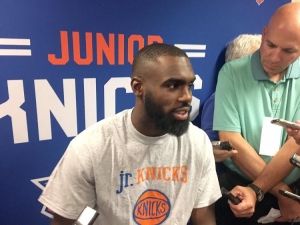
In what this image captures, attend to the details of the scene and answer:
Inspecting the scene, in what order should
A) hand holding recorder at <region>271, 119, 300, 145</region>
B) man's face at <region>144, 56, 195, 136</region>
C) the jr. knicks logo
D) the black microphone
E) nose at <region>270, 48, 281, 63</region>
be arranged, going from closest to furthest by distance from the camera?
the black microphone < man's face at <region>144, 56, 195, 136</region> < the jr. knicks logo < hand holding recorder at <region>271, 119, 300, 145</region> < nose at <region>270, 48, 281, 63</region>

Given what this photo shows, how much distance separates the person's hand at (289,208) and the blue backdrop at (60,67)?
2.87 feet

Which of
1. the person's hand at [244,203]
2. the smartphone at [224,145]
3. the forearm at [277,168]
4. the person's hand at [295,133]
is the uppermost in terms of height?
the person's hand at [295,133]

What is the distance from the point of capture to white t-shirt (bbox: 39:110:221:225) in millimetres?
929

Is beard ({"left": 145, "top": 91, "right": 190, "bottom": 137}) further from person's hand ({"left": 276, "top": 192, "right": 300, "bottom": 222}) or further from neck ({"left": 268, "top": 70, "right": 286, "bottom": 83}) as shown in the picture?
person's hand ({"left": 276, "top": 192, "right": 300, "bottom": 222})

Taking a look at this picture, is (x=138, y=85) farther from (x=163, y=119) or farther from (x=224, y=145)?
(x=224, y=145)

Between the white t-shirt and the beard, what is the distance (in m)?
0.07

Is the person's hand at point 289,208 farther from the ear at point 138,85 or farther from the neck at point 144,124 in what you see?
the ear at point 138,85

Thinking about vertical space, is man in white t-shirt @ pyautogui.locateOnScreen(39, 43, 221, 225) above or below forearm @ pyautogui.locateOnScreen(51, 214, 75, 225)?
above

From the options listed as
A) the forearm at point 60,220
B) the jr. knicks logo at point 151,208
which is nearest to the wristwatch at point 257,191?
the jr. knicks logo at point 151,208

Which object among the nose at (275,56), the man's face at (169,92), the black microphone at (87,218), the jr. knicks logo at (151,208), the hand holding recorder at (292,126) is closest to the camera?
the black microphone at (87,218)

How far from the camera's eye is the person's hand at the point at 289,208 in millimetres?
1313

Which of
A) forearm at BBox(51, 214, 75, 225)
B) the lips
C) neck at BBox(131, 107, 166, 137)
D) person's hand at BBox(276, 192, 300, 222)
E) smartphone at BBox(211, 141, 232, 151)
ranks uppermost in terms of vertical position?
the lips

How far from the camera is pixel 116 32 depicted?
56.1 inches

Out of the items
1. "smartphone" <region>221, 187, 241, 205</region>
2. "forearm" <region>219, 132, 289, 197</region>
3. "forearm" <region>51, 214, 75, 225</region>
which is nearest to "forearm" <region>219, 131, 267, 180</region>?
"forearm" <region>219, 132, 289, 197</region>
